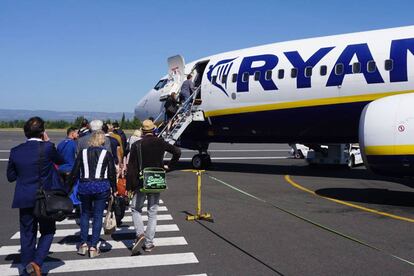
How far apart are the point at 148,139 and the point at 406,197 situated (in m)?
8.57

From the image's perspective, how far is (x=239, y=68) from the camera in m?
18.3

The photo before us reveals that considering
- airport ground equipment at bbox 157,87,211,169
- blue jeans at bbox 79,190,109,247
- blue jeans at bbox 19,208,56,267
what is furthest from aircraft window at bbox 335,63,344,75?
blue jeans at bbox 19,208,56,267

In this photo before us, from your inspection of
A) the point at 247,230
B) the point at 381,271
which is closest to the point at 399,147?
the point at 247,230

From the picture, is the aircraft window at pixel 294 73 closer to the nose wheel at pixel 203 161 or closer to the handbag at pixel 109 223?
the nose wheel at pixel 203 161

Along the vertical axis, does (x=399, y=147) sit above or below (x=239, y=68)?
below

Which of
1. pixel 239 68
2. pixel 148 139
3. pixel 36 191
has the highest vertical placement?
pixel 239 68

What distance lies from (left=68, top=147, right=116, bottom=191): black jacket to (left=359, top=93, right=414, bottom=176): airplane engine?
7065mm

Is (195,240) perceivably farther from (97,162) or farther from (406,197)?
(406,197)

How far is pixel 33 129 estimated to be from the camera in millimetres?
6125

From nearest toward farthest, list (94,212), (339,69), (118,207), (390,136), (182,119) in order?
(94,212), (118,207), (390,136), (339,69), (182,119)

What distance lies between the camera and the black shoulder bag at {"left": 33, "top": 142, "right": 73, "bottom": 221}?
5.83 meters

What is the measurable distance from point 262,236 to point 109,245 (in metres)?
2.75

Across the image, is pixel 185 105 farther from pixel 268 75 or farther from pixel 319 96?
pixel 319 96

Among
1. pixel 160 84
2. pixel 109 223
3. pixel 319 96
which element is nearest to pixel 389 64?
pixel 319 96
